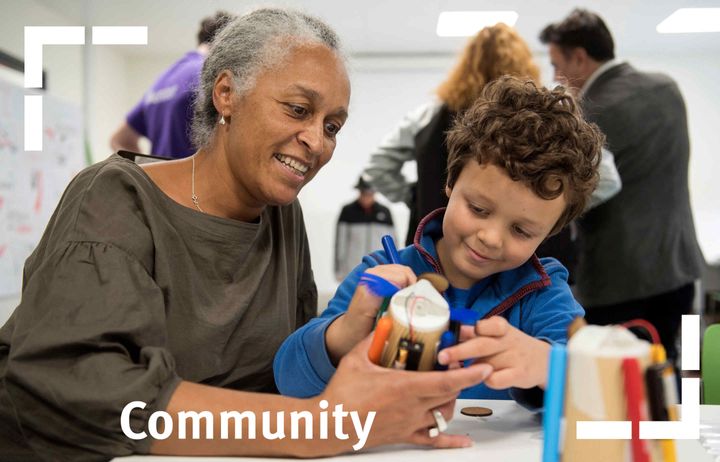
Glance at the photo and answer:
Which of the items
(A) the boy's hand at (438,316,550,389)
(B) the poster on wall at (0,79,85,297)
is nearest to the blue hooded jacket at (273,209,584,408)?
(A) the boy's hand at (438,316,550,389)

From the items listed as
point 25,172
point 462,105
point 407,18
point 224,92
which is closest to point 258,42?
point 224,92

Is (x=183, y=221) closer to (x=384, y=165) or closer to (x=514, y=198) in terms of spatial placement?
(x=514, y=198)

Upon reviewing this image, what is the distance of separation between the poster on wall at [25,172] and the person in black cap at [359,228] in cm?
203

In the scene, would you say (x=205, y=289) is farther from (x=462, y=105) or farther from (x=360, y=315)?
(x=462, y=105)

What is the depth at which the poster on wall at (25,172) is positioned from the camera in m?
3.43

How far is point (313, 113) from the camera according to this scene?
0.94 meters

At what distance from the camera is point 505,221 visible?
876mm

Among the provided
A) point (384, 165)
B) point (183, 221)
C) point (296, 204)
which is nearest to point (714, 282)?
point (384, 165)

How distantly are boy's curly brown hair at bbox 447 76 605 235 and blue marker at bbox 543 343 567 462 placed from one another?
407 mm

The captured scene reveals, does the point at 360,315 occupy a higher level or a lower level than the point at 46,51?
lower

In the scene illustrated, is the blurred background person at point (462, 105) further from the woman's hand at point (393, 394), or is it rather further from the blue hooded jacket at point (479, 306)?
the woman's hand at point (393, 394)

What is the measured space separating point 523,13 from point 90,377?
14.9ft

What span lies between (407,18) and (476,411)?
435 cm

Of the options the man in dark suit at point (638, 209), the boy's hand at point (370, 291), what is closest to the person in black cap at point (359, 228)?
the man in dark suit at point (638, 209)
